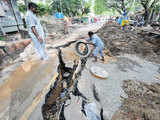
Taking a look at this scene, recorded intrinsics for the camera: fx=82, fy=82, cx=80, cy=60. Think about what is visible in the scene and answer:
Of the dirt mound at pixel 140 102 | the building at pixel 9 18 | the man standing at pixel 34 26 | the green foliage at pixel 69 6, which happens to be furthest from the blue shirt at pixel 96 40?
the green foliage at pixel 69 6

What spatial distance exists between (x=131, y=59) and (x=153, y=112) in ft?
8.65

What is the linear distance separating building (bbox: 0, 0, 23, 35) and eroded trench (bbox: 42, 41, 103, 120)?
4.96 metres

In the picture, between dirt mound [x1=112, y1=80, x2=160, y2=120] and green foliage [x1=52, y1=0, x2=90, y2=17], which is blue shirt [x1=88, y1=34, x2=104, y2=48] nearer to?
dirt mound [x1=112, y1=80, x2=160, y2=120]

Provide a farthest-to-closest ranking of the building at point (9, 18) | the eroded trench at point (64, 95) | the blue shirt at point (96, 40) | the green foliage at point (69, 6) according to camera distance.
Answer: the green foliage at point (69, 6), the building at point (9, 18), the blue shirt at point (96, 40), the eroded trench at point (64, 95)

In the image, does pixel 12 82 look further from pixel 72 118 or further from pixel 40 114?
pixel 72 118

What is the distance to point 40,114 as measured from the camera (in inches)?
53.8

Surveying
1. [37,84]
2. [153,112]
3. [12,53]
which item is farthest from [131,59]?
[12,53]

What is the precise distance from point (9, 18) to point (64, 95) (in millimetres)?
6516

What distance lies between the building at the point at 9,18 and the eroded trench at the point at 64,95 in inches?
195

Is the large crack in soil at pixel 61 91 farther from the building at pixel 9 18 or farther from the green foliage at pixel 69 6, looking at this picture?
the green foliage at pixel 69 6

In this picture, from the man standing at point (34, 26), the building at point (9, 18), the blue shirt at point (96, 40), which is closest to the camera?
the man standing at point (34, 26)

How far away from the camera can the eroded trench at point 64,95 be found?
144 centimetres

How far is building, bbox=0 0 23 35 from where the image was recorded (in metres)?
4.79

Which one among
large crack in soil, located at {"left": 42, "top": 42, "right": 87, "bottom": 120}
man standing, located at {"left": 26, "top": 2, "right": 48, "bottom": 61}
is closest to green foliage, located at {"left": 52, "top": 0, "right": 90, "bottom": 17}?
man standing, located at {"left": 26, "top": 2, "right": 48, "bottom": 61}
